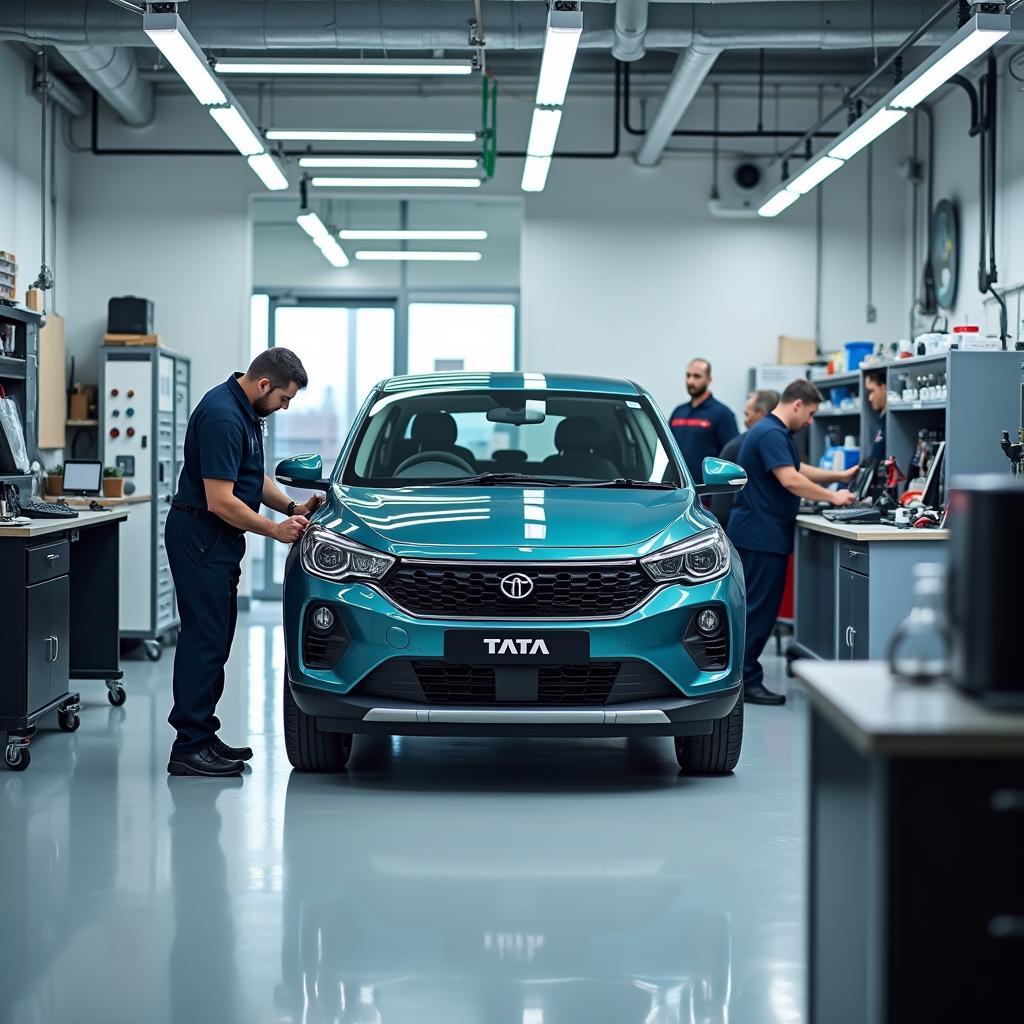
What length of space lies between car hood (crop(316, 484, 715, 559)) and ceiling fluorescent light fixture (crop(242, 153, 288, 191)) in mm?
4186

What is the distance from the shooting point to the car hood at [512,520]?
14.5ft

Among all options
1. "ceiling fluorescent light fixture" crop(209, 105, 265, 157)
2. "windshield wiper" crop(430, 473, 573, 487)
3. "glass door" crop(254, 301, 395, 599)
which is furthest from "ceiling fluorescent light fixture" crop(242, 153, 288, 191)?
"windshield wiper" crop(430, 473, 573, 487)

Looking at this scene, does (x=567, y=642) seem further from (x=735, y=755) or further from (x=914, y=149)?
(x=914, y=149)

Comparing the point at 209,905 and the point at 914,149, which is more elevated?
the point at 914,149

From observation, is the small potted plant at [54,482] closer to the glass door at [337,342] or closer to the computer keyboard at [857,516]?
the glass door at [337,342]

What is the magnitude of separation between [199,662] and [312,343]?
740 centimetres

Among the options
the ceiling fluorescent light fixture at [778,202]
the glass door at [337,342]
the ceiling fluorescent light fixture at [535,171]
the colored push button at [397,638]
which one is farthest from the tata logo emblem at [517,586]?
the glass door at [337,342]

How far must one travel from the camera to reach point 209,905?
341 cm

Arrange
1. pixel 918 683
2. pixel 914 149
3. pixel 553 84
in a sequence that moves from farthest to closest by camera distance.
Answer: pixel 914 149 < pixel 553 84 < pixel 918 683

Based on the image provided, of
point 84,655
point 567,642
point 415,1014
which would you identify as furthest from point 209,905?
point 84,655

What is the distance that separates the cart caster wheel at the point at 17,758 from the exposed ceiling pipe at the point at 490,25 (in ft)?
14.4

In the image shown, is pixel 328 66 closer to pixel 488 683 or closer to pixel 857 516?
pixel 857 516

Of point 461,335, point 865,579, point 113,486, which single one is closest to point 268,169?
point 113,486

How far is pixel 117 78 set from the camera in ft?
30.2
